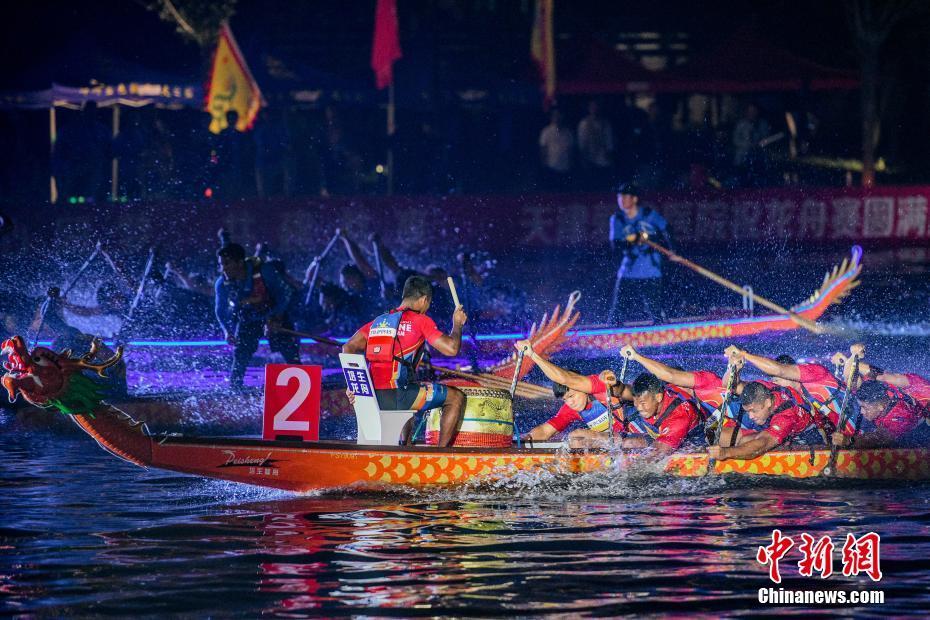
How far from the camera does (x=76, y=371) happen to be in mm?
11016

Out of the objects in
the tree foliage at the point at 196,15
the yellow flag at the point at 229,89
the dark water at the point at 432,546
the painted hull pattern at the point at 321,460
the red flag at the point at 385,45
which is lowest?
the dark water at the point at 432,546

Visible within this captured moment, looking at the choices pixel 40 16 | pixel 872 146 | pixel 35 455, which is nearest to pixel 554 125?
pixel 872 146

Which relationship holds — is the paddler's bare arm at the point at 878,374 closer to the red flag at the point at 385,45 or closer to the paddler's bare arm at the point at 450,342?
the paddler's bare arm at the point at 450,342

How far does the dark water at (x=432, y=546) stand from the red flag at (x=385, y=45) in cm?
1391

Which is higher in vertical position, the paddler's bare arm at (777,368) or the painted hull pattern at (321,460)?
the paddler's bare arm at (777,368)

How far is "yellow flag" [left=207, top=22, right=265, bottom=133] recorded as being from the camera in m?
24.8

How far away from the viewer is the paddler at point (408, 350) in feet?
37.4

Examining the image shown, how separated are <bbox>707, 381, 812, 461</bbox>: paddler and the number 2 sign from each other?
321 centimetres

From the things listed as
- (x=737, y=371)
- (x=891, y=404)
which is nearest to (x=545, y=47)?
(x=891, y=404)

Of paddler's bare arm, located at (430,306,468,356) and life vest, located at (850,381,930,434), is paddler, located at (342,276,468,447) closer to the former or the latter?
paddler's bare arm, located at (430,306,468,356)

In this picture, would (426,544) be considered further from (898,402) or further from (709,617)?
(898,402)

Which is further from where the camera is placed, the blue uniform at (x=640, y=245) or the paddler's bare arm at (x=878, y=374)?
the blue uniform at (x=640, y=245)

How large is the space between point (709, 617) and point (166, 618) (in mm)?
3035

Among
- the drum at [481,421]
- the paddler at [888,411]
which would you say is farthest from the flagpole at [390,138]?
the paddler at [888,411]
